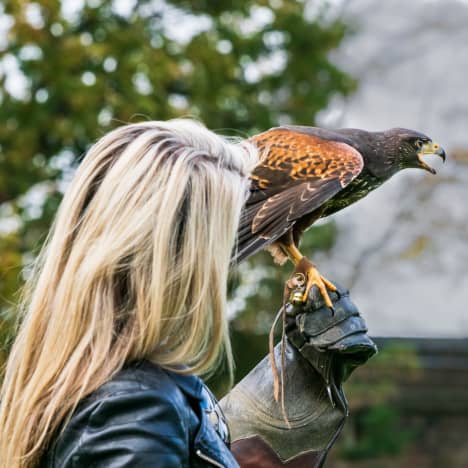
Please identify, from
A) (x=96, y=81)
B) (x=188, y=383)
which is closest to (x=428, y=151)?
(x=188, y=383)

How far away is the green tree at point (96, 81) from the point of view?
9.35 m

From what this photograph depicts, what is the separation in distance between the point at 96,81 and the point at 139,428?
27.2ft

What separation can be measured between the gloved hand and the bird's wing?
0.87 feet

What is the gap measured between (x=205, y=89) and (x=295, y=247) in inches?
263

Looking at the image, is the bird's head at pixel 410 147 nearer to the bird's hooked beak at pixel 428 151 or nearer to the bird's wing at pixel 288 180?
the bird's hooked beak at pixel 428 151

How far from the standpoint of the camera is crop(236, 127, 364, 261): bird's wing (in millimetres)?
3084

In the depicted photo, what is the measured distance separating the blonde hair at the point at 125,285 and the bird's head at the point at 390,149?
1.90m

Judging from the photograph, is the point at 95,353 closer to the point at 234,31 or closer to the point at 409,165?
the point at 409,165

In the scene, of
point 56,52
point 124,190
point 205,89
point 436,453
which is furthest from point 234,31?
point 124,190

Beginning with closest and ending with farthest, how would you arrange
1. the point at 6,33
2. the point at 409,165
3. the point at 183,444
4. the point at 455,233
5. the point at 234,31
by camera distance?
1. the point at 183,444
2. the point at 409,165
3. the point at 6,33
4. the point at 234,31
5. the point at 455,233

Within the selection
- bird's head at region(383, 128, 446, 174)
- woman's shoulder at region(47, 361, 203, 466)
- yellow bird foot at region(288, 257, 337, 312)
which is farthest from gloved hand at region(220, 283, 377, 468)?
woman's shoulder at region(47, 361, 203, 466)

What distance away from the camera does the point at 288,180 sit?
325 centimetres

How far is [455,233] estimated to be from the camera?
46.1 ft

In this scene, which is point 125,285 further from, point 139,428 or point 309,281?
point 309,281
